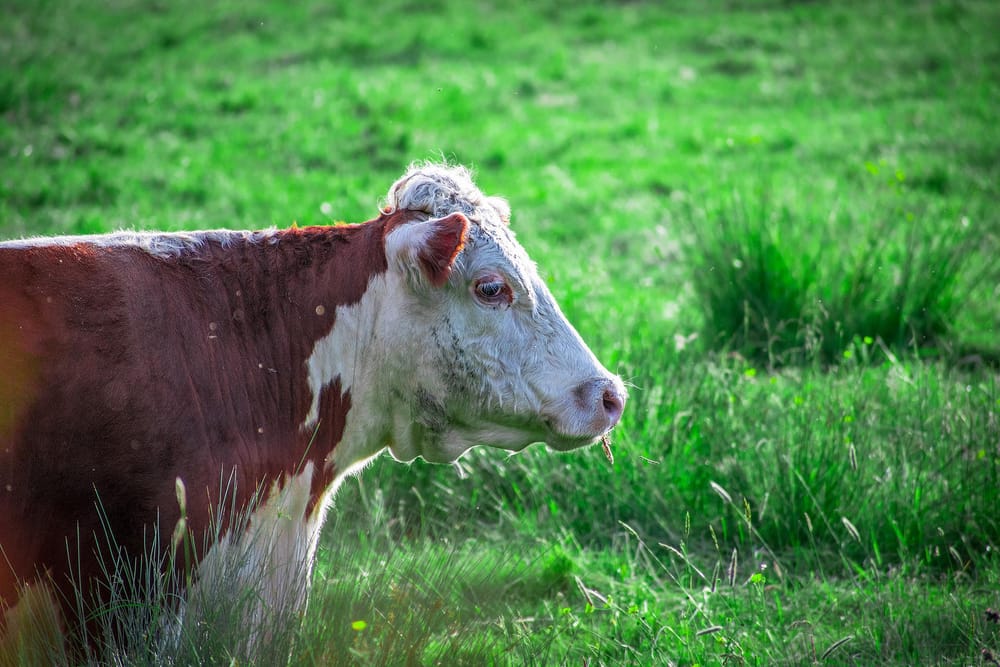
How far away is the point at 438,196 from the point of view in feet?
11.4

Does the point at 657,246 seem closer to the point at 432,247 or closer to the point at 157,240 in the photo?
the point at 432,247

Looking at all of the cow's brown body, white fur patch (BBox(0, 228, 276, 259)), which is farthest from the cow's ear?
white fur patch (BBox(0, 228, 276, 259))

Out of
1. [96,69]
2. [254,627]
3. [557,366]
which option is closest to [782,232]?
[557,366]

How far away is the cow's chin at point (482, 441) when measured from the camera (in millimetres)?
3463

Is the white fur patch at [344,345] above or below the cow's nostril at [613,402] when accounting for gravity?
above

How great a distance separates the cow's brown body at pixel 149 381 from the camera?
287 centimetres

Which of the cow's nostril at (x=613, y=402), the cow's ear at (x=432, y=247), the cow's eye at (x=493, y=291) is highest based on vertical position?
the cow's ear at (x=432, y=247)

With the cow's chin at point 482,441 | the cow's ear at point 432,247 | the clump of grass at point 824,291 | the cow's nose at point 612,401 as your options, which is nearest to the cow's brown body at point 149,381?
the cow's ear at point 432,247

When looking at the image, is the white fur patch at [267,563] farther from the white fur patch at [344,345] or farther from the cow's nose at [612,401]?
the cow's nose at [612,401]

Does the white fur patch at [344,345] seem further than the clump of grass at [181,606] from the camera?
Yes

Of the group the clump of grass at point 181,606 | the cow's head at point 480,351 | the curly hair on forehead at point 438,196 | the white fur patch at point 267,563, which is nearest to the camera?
the clump of grass at point 181,606

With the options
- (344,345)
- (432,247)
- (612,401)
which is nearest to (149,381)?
(344,345)

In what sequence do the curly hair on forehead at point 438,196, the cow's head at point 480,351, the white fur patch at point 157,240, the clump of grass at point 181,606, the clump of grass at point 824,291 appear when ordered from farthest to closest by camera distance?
the clump of grass at point 824,291 < the curly hair on forehead at point 438,196 < the cow's head at point 480,351 < the white fur patch at point 157,240 < the clump of grass at point 181,606

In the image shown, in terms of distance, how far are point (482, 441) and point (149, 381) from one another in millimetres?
1116
